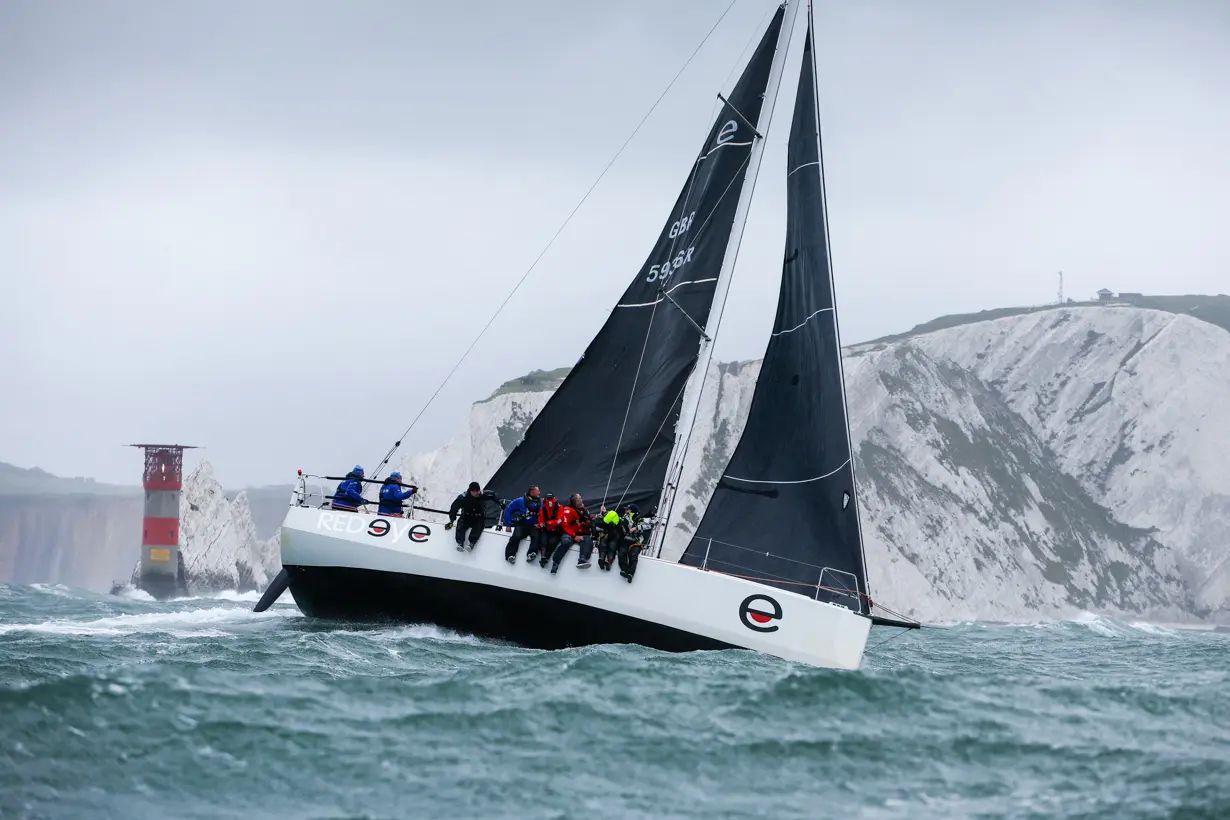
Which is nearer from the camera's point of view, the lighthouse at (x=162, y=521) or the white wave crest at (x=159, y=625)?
the white wave crest at (x=159, y=625)

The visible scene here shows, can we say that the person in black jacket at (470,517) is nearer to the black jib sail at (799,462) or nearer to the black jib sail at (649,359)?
the black jib sail at (649,359)

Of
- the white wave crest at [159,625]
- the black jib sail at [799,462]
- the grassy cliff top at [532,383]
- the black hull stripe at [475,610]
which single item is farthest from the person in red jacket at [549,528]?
the grassy cliff top at [532,383]

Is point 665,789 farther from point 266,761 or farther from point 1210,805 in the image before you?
point 1210,805

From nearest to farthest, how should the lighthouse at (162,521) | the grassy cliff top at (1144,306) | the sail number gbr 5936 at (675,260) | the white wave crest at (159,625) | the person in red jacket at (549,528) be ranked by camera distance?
1. the person in red jacket at (549,528)
2. the white wave crest at (159,625)
3. the sail number gbr 5936 at (675,260)
4. the lighthouse at (162,521)
5. the grassy cliff top at (1144,306)

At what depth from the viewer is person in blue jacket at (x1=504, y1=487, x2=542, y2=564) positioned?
15.9m

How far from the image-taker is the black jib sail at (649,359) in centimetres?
1805

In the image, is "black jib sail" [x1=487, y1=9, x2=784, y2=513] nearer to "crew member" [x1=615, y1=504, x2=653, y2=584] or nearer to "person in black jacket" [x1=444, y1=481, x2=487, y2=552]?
"person in black jacket" [x1=444, y1=481, x2=487, y2=552]

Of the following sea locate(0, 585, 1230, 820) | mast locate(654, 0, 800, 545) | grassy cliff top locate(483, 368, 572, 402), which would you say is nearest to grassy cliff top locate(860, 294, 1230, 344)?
grassy cliff top locate(483, 368, 572, 402)

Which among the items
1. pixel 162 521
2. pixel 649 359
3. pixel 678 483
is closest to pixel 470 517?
pixel 678 483

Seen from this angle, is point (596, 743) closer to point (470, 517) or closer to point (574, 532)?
point (574, 532)

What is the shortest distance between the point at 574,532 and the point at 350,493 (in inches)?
186

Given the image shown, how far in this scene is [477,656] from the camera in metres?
14.2

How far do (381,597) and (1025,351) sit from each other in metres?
68.6

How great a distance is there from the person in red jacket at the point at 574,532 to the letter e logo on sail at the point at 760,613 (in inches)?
83.2
